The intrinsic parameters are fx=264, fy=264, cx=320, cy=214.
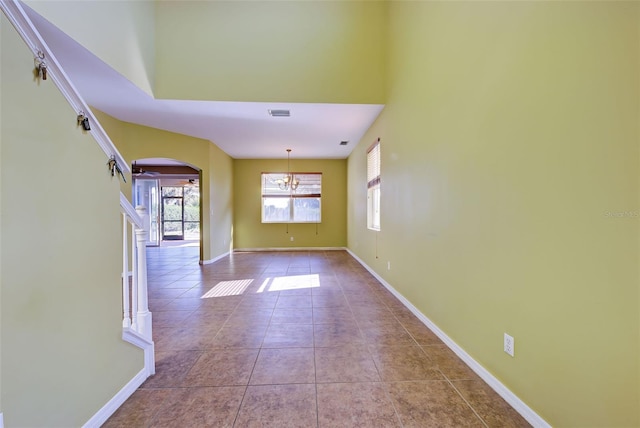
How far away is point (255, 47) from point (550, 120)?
3812 mm

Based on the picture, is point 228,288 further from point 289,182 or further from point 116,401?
point 289,182

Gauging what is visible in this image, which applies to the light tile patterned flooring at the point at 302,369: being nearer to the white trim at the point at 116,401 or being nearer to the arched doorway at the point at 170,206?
the white trim at the point at 116,401

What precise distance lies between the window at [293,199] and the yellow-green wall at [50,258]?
6484mm

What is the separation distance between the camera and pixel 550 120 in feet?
4.22

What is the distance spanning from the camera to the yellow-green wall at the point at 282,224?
7.87 m

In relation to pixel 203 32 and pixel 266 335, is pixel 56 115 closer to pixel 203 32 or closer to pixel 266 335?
pixel 266 335

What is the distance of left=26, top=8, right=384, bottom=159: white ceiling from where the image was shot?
9.43 feet

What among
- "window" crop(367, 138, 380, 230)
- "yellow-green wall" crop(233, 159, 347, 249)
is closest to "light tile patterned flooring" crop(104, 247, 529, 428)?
"window" crop(367, 138, 380, 230)

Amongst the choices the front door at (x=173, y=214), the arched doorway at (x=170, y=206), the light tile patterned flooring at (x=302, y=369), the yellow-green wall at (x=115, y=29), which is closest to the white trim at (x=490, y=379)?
the light tile patterned flooring at (x=302, y=369)

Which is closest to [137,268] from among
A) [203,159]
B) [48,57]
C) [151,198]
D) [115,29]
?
[48,57]

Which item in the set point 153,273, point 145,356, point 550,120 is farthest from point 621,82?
point 153,273

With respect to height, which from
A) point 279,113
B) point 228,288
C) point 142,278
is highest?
point 279,113

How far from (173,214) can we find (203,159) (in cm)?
644

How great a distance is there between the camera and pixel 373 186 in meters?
4.91
